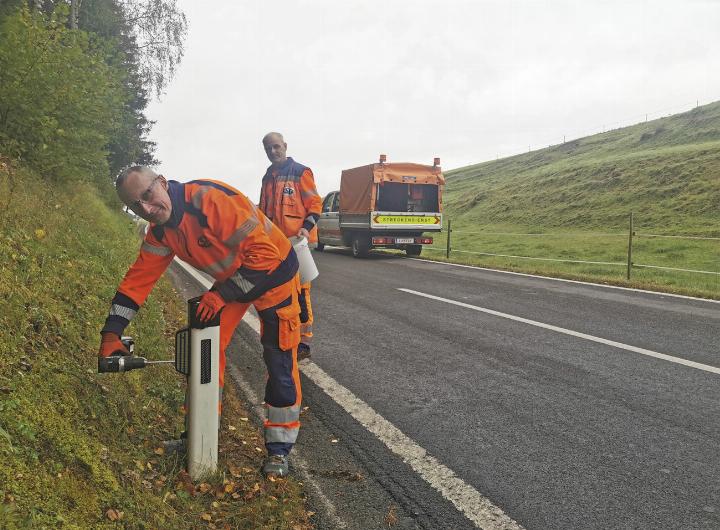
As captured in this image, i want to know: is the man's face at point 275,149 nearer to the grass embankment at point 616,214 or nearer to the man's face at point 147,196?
the man's face at point 147,196

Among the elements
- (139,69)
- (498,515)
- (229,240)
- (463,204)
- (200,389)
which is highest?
(139,69)

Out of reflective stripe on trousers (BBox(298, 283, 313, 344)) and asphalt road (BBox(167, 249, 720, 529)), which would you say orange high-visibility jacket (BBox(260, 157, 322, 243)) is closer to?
reflective stripe on trousers (BBox(298, 283, 313, 344))

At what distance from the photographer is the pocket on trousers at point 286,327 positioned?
9.45ft

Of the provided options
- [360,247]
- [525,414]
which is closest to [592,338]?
[525,414]

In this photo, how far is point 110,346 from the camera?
2.76m

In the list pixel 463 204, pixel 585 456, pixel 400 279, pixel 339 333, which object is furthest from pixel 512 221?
pixel 585 456

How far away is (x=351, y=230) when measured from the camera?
57.4 feet

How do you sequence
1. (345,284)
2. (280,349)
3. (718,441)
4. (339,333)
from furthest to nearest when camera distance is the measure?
1. (345,284)
2. (339,333)
3. (718,441)
4. (280,349)

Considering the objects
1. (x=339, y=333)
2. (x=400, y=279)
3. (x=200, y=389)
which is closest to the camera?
(x=200, y=389)

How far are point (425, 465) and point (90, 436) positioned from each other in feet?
5.70

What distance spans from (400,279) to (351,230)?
696cm

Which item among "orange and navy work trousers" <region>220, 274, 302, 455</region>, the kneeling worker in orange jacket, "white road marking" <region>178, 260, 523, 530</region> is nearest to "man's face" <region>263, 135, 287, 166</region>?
"white road marking" <region>178, 260, 523, 530</region>

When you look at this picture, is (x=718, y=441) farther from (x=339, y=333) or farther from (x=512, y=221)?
(x=512, y=221)

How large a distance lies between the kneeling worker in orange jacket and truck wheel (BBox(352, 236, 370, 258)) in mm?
13620
